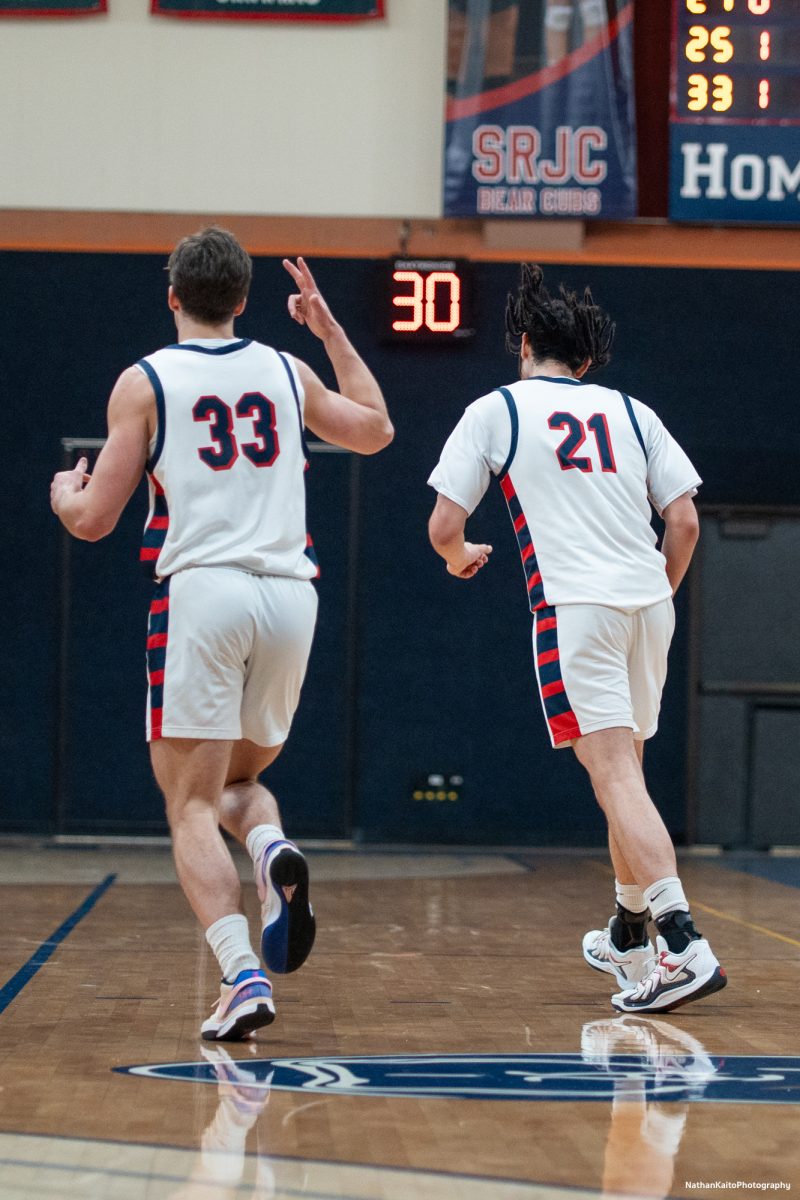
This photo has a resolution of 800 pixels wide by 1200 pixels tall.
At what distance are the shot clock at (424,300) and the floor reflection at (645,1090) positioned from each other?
5.70 metres

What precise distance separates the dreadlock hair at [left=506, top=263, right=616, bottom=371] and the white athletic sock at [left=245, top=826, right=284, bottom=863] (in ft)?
4.69

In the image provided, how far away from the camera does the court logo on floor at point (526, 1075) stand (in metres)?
2.70

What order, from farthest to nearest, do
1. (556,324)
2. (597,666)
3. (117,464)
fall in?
1. (556,324)
2. (597,666)
3. (117,464)

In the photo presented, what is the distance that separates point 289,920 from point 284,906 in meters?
0.03

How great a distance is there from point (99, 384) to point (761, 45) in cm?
398

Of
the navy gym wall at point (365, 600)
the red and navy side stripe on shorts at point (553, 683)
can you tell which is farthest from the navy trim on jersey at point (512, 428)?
the navy gym wall at point (365, 600)

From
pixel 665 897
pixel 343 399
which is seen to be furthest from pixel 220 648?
pixel 665 897

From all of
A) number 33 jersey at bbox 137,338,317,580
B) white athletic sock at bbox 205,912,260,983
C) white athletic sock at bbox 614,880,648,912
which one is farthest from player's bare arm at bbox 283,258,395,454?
white athletic sock at bbox 614,880,648,912

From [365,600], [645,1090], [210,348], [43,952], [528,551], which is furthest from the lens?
[365,600]

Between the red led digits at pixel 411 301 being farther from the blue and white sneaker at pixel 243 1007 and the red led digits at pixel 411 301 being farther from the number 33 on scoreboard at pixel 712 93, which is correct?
the blue and white sneaker at pixel 243 1007

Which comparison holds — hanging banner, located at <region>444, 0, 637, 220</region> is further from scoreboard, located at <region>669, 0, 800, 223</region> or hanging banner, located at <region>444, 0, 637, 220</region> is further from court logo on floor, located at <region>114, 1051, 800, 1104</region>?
court logo on floor, located at <region>114, 1051, 800, 1104</region>

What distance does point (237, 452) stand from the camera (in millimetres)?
3215

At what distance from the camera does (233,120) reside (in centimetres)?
847

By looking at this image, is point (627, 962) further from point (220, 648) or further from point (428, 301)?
point (428, 301)
